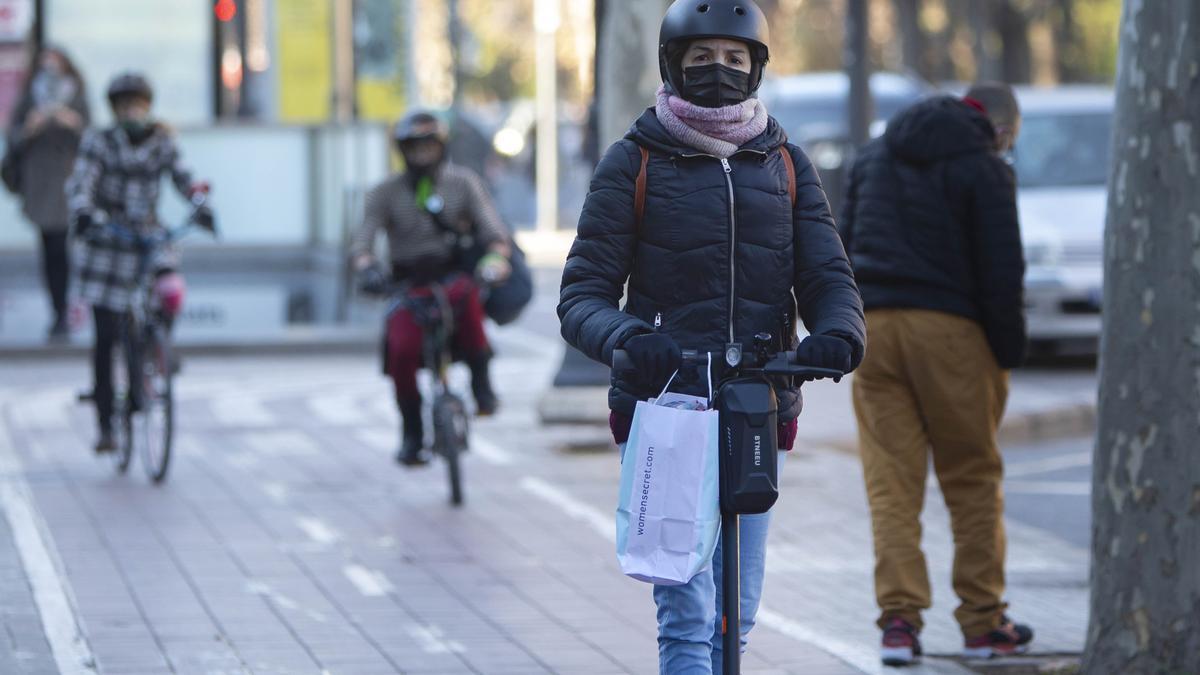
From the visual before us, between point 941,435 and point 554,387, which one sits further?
point 554,387

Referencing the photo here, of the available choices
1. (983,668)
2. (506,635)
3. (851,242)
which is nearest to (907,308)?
(851,242)

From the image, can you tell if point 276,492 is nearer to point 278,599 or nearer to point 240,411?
point 278,599

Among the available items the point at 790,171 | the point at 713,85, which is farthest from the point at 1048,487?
the point at 713,85

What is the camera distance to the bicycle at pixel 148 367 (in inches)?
385

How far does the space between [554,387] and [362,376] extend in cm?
314

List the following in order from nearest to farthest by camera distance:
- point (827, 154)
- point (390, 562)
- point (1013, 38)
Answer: point (390, 562) < point (827, 154) < point (1013, 38)

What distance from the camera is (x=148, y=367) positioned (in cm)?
995

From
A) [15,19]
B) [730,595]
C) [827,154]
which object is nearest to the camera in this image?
[730,595]

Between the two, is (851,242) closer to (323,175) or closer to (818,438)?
(818,438)

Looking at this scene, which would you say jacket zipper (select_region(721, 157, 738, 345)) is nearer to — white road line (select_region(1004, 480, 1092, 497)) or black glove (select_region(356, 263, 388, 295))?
black glove (select_region(356, 263, 388, 295))

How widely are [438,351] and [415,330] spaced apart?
0.45 ft

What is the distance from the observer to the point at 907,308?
6566 mm

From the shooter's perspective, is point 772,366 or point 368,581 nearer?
point 772,366

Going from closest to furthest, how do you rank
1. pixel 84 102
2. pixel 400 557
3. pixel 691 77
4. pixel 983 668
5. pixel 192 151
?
pixel 691 77
pixel 983 668
pixel 400 557
pixel 84 102
pixel 192 151
